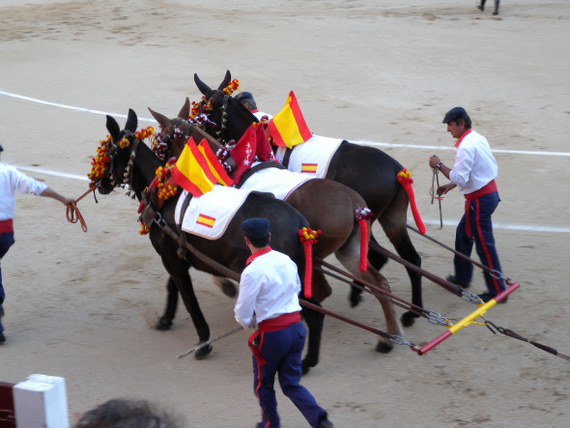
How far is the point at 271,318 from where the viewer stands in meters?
A: 5.15

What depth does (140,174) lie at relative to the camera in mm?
7055

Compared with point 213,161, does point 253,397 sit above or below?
below

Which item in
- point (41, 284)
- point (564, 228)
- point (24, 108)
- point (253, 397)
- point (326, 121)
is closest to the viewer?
point (253, 397)

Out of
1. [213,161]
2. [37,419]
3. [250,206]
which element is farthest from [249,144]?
→ [37,419]

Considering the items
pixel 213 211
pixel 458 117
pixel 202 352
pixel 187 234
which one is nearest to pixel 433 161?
pixel 458 117

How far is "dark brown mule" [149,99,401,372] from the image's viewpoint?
20.9 feet

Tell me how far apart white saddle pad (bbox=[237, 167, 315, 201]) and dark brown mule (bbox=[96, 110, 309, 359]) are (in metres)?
0.31

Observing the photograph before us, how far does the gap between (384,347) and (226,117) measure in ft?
9.56

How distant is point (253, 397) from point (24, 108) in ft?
32.4

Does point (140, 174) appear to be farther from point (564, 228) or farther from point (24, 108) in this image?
point (24, 108)

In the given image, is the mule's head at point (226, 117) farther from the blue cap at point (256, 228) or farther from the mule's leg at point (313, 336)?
the blue cap at point (256, 228)

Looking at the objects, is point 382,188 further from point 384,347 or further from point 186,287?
point 186,287

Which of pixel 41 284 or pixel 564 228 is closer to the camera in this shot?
pixel 41 284

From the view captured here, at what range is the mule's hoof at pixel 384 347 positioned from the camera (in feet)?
21.9
